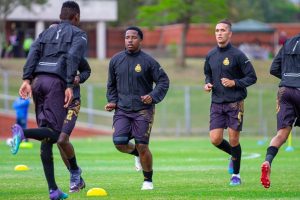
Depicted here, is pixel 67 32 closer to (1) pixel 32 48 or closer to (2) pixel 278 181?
(1) pixel 32 48

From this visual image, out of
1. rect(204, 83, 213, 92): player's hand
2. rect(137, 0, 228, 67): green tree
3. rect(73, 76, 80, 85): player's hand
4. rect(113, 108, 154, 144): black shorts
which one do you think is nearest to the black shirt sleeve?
rect(113, 108, 154, 144): black shorts

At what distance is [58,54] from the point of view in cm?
1098

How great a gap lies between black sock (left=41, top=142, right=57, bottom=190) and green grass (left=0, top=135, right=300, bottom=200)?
65cm

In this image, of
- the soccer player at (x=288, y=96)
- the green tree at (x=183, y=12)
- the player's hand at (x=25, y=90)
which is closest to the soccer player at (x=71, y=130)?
the player's hand at (x=25, y=90)

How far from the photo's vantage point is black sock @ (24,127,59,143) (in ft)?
34.8

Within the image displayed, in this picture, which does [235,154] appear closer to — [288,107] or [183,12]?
[288,107]

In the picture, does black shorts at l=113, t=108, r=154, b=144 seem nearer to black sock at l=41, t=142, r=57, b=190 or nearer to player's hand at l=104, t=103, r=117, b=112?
player's hand at l=104, t=103, r=117, b=112

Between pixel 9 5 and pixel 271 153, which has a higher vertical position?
pixel 9 5

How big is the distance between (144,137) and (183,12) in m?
39.2

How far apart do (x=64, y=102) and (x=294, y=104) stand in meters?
3.19

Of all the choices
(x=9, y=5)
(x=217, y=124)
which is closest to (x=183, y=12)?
(x=9, y=5)

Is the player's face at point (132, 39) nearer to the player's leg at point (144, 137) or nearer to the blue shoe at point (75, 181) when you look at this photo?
the player's leg at point (144, 137)

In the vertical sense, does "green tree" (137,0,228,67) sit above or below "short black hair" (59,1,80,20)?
below

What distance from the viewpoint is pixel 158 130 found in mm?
38781
